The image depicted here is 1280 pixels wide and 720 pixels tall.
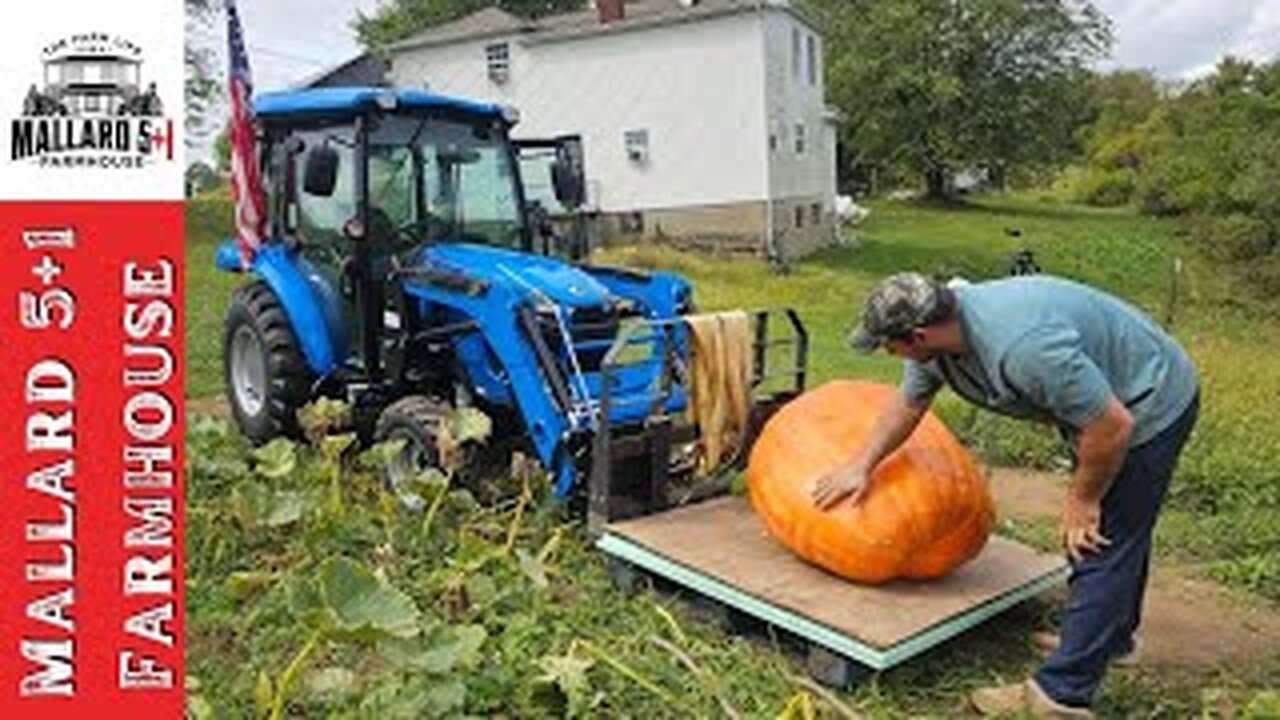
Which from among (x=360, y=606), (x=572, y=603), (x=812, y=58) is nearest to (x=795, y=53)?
(x=812, y=58)

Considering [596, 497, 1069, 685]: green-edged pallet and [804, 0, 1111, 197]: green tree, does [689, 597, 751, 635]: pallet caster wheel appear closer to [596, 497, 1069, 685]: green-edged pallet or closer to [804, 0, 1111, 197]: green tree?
[596, 497, 1069, 685]: green-edged pallet

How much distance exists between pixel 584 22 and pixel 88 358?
27.3 metres

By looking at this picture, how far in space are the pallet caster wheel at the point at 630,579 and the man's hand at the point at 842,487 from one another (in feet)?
3.22

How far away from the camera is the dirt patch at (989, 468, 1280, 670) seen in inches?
200

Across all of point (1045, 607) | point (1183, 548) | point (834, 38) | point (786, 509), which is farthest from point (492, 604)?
point (834, 38)

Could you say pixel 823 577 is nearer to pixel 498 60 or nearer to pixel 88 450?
pixel 88 450

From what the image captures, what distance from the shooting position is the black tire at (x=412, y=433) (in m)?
6.38

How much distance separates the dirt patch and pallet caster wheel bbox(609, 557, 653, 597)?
2073 mm

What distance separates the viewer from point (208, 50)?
29328 mm

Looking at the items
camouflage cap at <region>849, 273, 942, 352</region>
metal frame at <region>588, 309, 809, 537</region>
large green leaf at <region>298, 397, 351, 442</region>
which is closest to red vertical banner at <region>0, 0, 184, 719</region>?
camouflage cap at <region>849, 273, 942, 352</region>

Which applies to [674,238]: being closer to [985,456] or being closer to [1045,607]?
[985,456]

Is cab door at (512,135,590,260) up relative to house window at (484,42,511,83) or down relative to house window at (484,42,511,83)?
A: down

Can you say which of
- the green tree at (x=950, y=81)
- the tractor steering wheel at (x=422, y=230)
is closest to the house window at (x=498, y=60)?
the green tree at (x=950, y=81)

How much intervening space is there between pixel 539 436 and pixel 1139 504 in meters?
2.92
